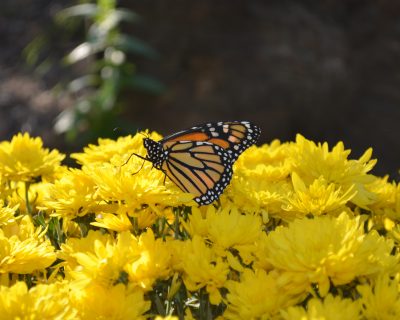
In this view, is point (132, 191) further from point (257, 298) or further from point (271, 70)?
point (271, 70)

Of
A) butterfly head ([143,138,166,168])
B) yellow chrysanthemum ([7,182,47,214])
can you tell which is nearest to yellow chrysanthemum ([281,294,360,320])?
butterfly head ([143,138,166,168])

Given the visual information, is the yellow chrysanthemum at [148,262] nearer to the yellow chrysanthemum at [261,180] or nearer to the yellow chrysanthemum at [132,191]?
the yellow chrysanthemum at [132,191]

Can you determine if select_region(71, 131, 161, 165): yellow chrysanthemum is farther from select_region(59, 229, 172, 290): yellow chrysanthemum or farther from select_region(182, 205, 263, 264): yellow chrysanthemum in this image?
select_region(59, 229, 172, 290): yellow chrysanthemum

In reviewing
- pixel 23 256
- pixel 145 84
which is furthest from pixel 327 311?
pixel 145 84

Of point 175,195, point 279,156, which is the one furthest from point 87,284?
point 279,156

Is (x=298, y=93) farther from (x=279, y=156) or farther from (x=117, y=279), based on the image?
(x=117, y=279)

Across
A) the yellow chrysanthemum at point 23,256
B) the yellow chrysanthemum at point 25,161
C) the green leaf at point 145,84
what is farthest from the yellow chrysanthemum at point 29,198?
the green leaf at point 145,84
